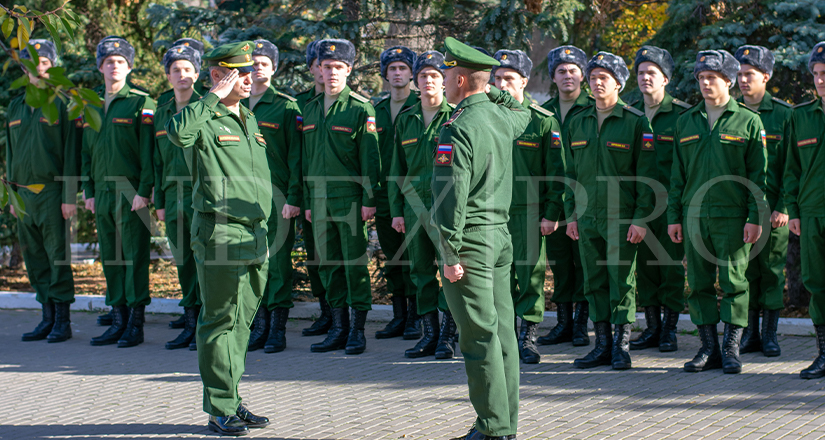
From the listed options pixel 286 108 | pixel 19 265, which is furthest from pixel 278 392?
pixel 19 265

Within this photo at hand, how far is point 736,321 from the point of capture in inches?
240

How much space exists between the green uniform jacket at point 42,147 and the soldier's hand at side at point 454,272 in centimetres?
501

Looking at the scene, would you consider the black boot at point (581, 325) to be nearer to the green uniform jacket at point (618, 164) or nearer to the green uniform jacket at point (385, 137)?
the green uniform jacket at point (618, 164)

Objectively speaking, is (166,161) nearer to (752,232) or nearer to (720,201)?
(720,201)

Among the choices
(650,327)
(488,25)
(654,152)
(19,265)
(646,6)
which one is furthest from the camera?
(19,265)

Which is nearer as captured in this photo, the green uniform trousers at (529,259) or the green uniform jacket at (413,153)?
the green uniform jacket at (413,153)

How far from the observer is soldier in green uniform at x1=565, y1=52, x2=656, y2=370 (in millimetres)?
6359

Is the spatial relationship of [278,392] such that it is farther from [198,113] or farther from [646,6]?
[646,6]

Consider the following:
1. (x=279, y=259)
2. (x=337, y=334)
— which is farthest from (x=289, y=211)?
(x=337, y=334)

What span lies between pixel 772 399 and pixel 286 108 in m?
4.54

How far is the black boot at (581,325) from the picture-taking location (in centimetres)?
716

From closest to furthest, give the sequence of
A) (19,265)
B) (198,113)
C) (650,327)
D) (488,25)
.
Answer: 1. (198,113)
2. (650,327)
3. (488,25)
4. (19,265)

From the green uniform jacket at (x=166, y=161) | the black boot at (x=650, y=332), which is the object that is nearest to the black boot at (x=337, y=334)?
the green uniform jacket at (x=166, y=161)

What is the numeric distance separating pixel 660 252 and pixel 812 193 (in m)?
1.36
